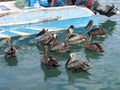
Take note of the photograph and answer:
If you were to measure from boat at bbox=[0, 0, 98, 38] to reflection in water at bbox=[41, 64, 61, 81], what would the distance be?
4.05m

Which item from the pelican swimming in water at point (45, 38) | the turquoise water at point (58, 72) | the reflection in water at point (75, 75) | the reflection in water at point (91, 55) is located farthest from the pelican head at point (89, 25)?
the reflection in water at point (75, 75)

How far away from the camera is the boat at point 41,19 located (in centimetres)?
1520

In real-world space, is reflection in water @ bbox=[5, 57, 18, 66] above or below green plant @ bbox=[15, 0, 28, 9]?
below

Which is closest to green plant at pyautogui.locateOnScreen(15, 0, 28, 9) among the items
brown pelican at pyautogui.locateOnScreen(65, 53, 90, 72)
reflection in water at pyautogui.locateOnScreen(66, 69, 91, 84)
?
brown pelican at pyautogui.locateOnScreen(65, 53, 90, 72)

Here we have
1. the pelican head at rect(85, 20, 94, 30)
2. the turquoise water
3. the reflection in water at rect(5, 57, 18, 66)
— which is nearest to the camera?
the turquoise water

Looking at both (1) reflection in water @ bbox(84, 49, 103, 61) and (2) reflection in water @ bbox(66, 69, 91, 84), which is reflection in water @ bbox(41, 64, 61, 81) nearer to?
(2) reflection in water @ bbox(66, 69, 91, 84)

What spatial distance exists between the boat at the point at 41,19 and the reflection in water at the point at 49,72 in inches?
Result: 160

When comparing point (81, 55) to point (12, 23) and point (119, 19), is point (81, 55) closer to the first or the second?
point (12, 23)

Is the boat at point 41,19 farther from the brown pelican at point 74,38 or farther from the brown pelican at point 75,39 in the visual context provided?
the brown pelican at point 75,39

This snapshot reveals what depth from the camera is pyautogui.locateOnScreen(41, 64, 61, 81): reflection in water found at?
1131 cm

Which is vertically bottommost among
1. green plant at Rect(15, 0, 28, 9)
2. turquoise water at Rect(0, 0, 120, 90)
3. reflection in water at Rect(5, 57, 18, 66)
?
reflection in water at Rect(5, 57, 18, 66)

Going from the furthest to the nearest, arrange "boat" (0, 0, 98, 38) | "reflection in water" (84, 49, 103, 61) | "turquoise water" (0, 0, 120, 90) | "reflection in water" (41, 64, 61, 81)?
"boat" (0, 0, 98, 38) → "reflection in water" (84, 49, 103, 61) → "reflection in water" (41, 64, 61, 81) → "turquoise water" (0, 0, 120, 90)

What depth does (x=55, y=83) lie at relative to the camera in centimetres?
1067

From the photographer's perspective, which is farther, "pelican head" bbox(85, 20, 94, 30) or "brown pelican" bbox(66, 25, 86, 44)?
"pelican head" bbox(85, 20, 94, 30)
